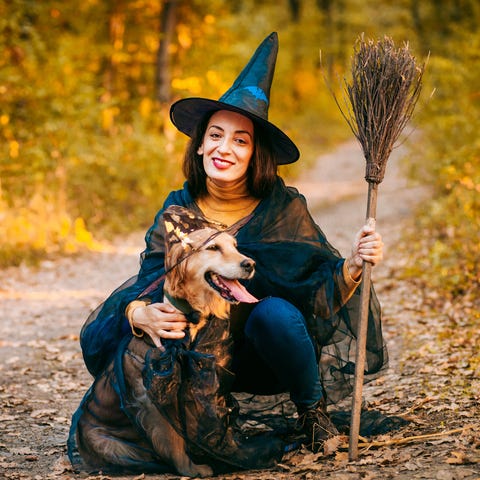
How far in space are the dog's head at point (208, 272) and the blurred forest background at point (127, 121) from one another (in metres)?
1.96

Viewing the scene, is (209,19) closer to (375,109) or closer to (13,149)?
(13,149)

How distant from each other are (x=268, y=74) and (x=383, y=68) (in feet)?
1.88

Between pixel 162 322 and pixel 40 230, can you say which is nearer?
pixel 162 322

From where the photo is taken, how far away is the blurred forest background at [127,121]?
7.80m

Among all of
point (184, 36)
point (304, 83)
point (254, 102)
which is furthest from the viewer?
point (304, 83)

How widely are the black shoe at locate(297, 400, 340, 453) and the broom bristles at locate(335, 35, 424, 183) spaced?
3.33ft

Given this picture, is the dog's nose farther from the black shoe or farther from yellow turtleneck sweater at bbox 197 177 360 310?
the black shoe

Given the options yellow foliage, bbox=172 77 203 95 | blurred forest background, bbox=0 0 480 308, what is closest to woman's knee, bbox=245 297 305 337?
blurred forest background, bbox=0 0 480 308

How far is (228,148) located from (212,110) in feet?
0.74

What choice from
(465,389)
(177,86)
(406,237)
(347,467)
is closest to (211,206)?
(347,467)

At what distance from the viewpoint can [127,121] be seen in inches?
547

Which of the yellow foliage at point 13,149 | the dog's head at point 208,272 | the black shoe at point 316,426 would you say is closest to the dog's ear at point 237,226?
the dog's head at point 208,272

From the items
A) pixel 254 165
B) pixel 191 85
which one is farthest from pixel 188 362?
pixel 191 85

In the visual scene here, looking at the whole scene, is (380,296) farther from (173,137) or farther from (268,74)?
(173,137)
